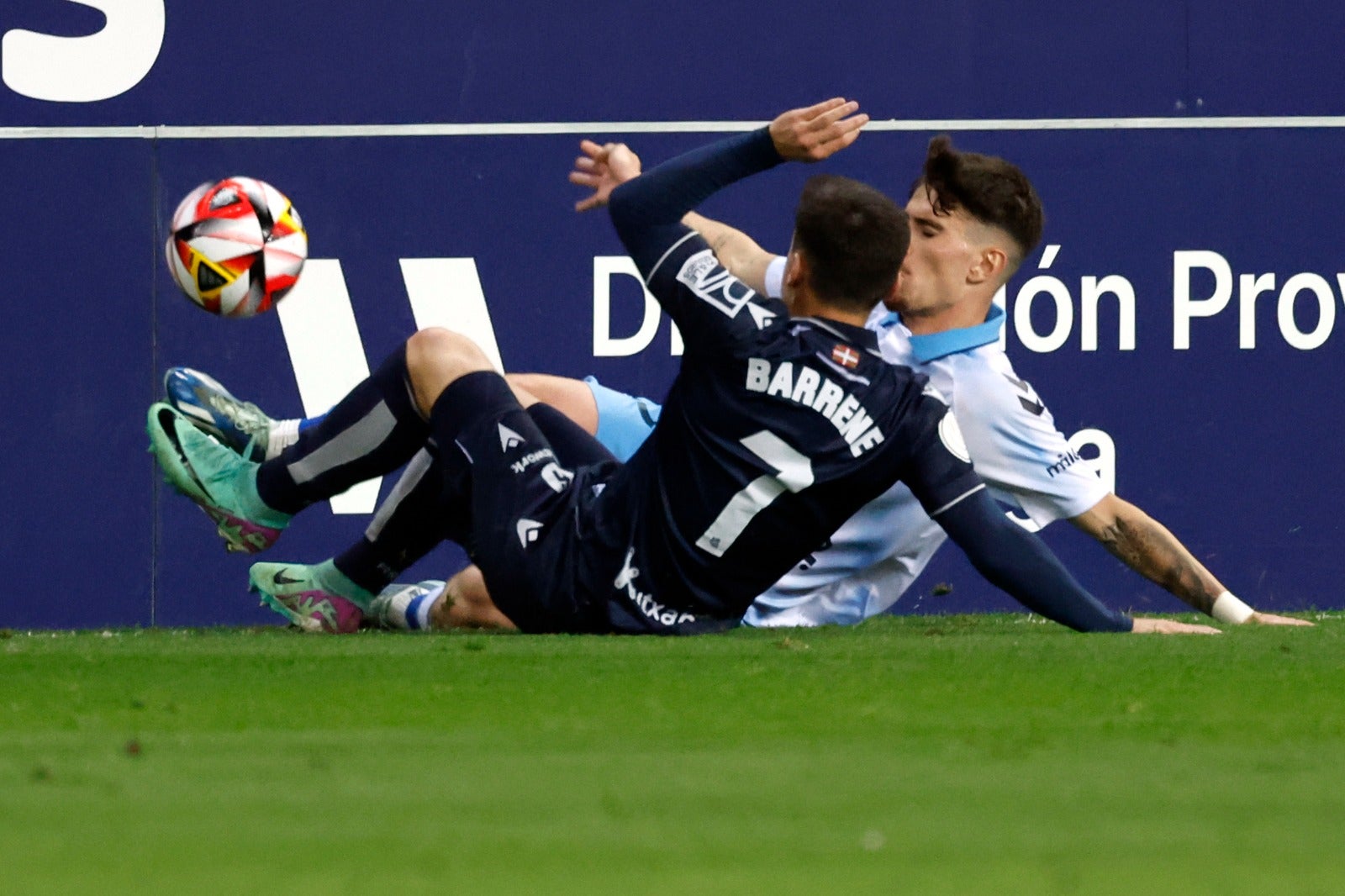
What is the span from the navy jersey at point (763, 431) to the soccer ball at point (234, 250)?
1497 mm

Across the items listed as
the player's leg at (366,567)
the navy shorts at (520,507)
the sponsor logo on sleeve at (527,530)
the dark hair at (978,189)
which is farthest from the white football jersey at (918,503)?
the player's leg at (366,567)

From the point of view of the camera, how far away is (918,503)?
5957mm

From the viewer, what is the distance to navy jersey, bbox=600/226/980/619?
4.83m

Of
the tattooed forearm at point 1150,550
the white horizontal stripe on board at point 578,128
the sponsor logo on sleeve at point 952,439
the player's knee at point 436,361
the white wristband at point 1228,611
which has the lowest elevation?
the white wristband at point 1228,611

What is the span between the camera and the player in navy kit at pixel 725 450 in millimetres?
4828

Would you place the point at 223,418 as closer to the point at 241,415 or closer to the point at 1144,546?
the point at 241,415

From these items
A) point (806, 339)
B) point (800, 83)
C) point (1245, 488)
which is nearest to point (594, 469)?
point (806, 339)

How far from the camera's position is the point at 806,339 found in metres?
4.85

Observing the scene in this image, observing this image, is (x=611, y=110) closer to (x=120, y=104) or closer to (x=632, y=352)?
(x=632, y=352)

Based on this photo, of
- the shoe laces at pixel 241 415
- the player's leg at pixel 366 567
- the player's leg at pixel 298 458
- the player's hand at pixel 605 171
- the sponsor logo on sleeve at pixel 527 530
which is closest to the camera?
the sponsor logo on sleeve at pixel 527 530

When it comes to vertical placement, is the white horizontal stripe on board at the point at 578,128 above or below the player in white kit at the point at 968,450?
above

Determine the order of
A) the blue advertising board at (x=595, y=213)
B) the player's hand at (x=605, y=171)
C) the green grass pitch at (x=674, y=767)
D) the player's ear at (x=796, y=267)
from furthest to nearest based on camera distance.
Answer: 1. the blue advertising board at (x=595, y=213)
2. the player's hand at (x=605, y=171)
3. the player's ear at (x=796, y=267)
4. the green grass pitch at (x=674, y=767)

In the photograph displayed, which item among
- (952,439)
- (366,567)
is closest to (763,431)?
(952,439)

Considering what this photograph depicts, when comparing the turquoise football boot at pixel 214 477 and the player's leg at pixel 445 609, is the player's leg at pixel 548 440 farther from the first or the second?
the turquoise football boot at pixel 214 477
